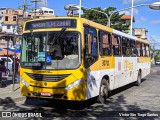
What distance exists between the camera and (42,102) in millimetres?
11820

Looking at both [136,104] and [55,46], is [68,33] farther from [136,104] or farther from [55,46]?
[136,104]

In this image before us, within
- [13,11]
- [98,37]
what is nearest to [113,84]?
[98,37]

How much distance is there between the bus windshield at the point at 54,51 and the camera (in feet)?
31.5

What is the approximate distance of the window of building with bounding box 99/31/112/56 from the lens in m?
11.4

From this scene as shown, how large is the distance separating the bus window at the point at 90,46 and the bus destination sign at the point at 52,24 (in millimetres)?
A: 524

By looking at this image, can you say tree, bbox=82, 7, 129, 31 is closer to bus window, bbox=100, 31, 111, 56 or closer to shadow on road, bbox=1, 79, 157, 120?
bus window, bbox=100, 31, 111, 56

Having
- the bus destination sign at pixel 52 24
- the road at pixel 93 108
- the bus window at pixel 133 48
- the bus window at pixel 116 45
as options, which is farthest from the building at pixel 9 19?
the bus destination sign at pixel 52 24

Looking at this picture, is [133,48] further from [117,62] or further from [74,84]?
[74,84]

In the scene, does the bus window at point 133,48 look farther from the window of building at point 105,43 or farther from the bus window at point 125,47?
the window of building at point 105,43

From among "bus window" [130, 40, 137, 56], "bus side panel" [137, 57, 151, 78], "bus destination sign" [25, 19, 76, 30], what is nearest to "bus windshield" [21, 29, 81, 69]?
"bus destination sign" [25, 19, 76, 30]

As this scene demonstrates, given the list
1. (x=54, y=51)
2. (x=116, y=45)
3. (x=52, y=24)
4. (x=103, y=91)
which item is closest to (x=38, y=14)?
(x=116, y=45)

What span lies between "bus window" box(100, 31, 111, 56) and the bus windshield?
6.11ft

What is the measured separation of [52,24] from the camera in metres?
10.1

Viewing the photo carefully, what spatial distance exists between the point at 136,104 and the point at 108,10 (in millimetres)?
37970
